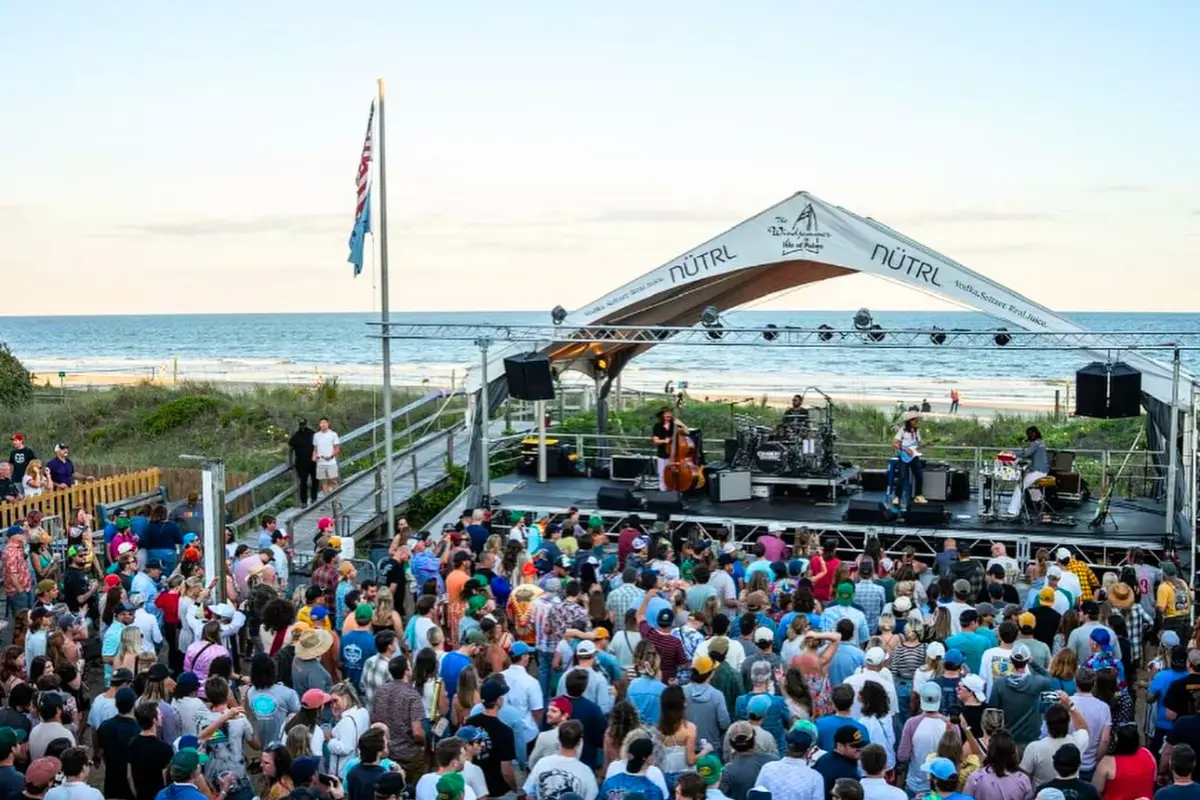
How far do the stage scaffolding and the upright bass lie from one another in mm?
1364

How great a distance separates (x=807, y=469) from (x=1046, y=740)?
11.1 metres

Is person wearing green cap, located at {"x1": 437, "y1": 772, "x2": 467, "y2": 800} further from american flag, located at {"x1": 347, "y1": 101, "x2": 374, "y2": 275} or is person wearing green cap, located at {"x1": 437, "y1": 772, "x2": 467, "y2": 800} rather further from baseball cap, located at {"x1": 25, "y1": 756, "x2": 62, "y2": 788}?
american flag, located at {"x1": 347, "y1": 101, "x2": 374, "y2": 275}

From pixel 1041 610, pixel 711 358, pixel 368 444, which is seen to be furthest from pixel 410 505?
pixel 711 358

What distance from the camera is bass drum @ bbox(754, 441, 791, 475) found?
1741 centimetres

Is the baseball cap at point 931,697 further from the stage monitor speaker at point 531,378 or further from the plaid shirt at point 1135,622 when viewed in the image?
the stage monitor speaker at point 531,378

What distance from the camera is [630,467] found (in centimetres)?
1883

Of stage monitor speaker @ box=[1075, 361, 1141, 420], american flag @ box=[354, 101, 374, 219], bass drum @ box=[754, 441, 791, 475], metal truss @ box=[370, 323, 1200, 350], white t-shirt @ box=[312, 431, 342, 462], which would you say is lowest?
bass drum @ box=[754, 441, 791, 475]

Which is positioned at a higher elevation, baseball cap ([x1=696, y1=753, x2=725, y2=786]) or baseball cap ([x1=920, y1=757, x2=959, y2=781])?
baseball cap ([x1=920, y1=757, x2=959, y2=781])

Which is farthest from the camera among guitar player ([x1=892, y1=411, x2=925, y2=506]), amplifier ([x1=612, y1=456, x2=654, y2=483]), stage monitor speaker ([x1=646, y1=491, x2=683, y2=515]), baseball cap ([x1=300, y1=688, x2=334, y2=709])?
amplifier ([x1=612, y1=456, x2=654, y2=483])

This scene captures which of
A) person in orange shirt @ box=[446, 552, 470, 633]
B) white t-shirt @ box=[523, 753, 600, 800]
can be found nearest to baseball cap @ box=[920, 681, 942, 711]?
white t-shirt @ box=[523, 753, 600, 800]

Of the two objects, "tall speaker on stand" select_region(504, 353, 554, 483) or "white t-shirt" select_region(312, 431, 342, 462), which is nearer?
"tall speaker on stand" select_region(504, 353, 554, 483)

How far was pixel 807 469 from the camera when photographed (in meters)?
17.4

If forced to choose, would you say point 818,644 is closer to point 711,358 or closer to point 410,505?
point 410,505

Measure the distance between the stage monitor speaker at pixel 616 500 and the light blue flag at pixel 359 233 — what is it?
14.2 feet
